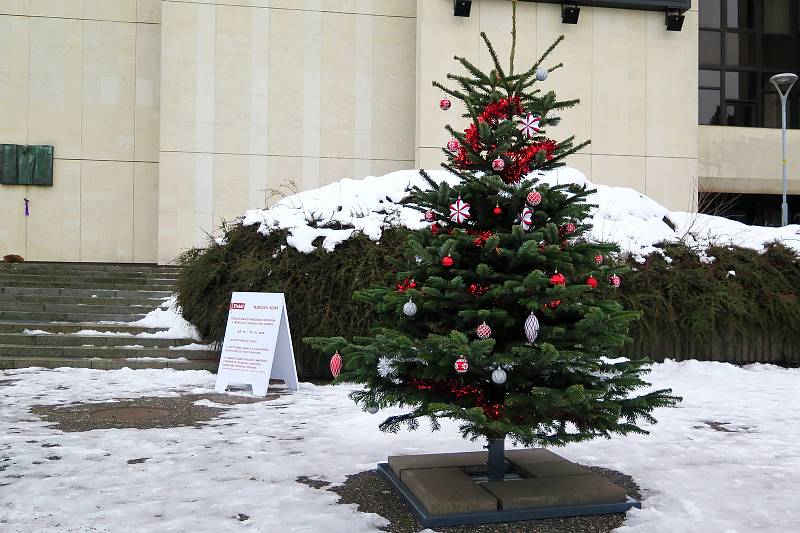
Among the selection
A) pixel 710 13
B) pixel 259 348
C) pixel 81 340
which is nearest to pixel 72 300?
pixel 81 340

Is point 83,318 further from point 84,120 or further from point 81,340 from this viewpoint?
point 84,120

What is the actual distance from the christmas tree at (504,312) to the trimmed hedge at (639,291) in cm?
480

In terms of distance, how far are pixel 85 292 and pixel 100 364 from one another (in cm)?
417

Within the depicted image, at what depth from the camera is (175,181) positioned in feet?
64.0

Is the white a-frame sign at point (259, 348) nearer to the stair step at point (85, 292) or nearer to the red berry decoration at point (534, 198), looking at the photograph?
the red berry decoration at point (534, 198)

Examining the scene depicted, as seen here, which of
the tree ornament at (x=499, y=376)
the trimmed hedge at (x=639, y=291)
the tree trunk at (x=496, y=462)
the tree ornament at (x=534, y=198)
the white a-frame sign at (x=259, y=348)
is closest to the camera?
the tree ornament at (x=499, y=376)

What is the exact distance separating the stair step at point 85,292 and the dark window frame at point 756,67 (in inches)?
801

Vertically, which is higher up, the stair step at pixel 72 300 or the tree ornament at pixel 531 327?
the tree ornament at pixel 531 327

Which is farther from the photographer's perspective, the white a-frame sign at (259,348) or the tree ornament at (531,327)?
the white a-frame sign at (259,348)

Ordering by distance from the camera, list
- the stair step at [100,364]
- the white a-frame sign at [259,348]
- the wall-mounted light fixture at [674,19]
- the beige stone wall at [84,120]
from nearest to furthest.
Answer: the white a-frame sign at [259,348], the stair step at [100,364], the wall-mounted light fixture at [674,19], the beige stone wall at [84,120]

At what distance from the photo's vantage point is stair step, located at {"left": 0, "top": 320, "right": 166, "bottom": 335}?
1111 cm

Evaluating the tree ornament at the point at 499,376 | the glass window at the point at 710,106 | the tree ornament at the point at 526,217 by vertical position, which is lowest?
the tree ornament at the point at 499,376

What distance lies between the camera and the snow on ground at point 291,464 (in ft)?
13.0

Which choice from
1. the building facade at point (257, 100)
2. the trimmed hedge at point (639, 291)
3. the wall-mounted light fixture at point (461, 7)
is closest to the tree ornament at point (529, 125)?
the trimmed hedge at point (639, 291)
